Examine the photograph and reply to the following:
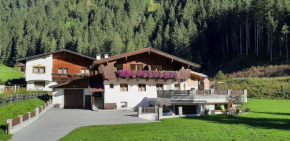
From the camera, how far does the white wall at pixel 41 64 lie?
4488cm

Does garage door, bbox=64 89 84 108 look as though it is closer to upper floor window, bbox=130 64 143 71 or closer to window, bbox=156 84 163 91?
upper floor window, bbox=130 64 143 71

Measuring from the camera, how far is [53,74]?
45.7m

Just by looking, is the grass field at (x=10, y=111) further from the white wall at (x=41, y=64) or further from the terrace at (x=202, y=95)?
the white wall at (x=41, y=64)

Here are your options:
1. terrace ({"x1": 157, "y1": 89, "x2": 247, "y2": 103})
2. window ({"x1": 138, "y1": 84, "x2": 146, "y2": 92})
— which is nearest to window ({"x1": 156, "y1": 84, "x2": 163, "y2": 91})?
window ({"x1": 138, "y1": 84, "x2": 146, "y2": 92})

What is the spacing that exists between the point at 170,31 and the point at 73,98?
9621 centimetres

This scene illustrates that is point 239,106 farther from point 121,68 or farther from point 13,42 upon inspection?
point 13,42

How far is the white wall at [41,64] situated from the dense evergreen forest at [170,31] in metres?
55.3

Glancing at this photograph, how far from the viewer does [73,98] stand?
39.2m

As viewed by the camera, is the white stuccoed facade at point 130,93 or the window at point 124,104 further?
the window at point 124,104

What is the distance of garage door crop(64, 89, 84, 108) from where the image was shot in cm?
3897

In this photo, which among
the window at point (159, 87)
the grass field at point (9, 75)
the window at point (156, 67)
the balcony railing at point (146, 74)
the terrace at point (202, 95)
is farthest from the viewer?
the grass field at point (9, 75)

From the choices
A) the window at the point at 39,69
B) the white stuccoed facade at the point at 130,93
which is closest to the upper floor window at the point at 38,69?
the window at the point at 39,69

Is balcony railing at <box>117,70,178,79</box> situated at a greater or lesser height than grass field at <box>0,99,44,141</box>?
greater

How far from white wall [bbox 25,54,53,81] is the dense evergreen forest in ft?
181
